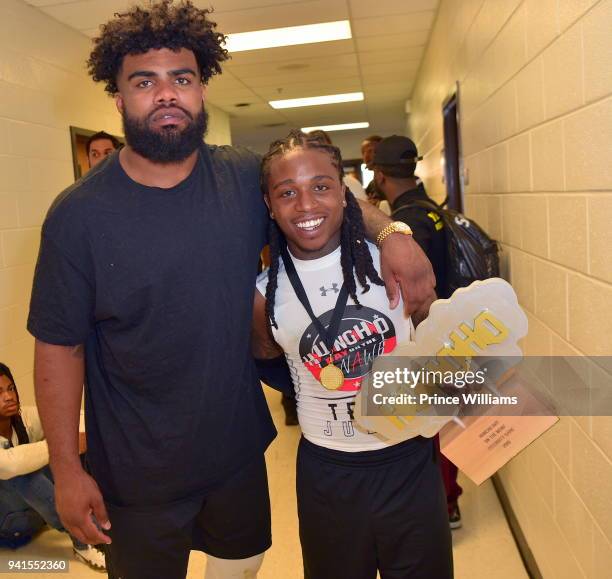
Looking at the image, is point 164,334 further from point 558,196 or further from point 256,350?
point 558,196

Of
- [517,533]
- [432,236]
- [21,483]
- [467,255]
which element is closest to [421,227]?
[432,236]

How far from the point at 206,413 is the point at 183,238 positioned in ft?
1.39

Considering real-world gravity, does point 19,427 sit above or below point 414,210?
below

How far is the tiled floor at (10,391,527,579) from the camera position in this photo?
2256 mm

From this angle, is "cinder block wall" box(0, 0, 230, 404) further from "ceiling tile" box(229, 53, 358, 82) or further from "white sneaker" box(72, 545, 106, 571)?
"ceiling tile" box(229, 53, 358, 82)

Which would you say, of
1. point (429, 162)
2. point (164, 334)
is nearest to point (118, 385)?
point (164, 334)

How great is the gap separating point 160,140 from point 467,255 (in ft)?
4.37

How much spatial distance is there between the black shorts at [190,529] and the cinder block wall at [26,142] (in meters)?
2.12

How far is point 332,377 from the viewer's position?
4.23 feet

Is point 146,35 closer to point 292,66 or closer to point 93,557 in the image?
point 93,557

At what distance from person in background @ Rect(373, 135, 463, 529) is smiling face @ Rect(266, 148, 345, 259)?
3.55 feet

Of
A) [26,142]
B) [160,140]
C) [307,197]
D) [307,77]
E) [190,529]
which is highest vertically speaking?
[307,77]

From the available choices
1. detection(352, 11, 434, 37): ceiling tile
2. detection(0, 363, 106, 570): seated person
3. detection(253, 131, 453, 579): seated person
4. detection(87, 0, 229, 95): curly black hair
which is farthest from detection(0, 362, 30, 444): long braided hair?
detection(352, 11, 434, 37): ceiling tile

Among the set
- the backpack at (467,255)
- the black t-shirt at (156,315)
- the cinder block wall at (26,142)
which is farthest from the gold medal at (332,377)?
the cinder block wall at (26,142)
